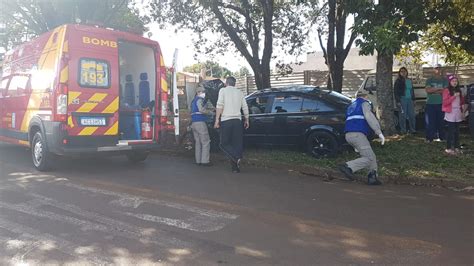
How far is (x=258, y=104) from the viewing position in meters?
10.1

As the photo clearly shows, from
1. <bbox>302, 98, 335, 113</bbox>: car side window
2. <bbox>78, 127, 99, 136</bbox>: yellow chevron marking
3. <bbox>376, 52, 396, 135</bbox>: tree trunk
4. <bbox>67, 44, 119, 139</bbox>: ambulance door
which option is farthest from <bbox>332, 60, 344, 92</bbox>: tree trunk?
<bbox>78, 127, 99, 136</bbox>: yellow chevron marking

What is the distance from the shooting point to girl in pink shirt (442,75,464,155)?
8984 millimetres

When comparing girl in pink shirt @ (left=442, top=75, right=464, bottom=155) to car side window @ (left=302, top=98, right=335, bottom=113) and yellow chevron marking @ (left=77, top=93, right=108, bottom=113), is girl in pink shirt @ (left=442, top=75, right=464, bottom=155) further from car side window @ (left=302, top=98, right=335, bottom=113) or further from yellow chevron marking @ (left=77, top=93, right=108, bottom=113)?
yellow chevron marking @ (left=77, top=93, right=108, bottom=113)

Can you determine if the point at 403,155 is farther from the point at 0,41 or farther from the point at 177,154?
the point at 0,41

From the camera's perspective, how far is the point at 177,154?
11000mm

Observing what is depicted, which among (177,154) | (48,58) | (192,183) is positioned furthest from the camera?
(177,154)

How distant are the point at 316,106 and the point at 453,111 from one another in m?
2.67

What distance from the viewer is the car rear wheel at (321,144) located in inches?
358

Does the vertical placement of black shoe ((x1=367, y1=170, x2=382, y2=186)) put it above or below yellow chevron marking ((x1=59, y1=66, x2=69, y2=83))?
below

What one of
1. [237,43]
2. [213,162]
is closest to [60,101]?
[213,162]

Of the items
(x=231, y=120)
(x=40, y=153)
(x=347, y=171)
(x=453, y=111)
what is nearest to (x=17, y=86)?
(x=40, y=153)

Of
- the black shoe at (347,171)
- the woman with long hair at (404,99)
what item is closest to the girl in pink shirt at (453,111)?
the woman with long hair at (404,99)

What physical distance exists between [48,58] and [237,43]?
776 cm

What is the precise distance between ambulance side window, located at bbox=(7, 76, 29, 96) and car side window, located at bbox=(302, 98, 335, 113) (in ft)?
18.8
